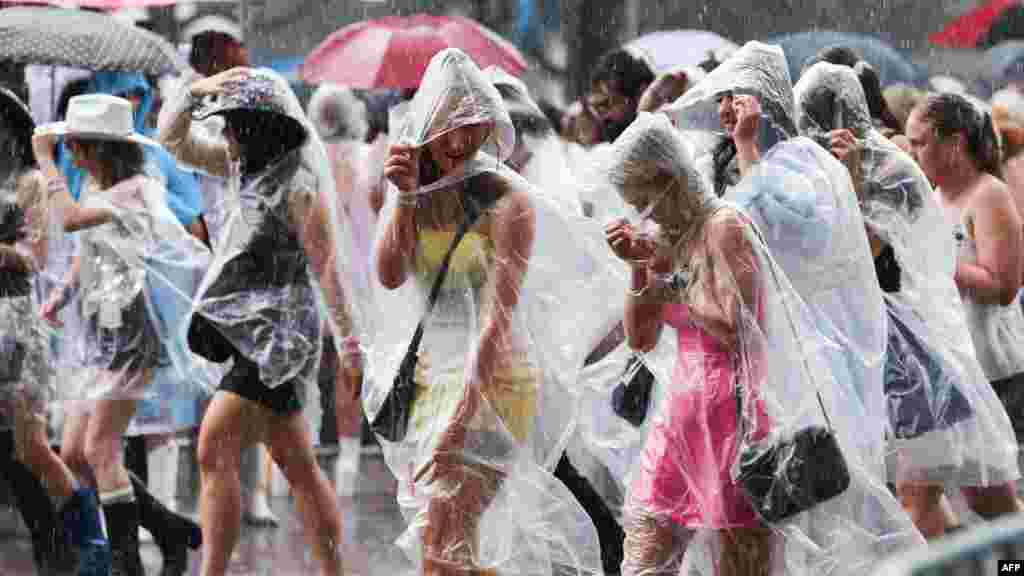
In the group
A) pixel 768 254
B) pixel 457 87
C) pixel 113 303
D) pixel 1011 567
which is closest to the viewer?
pixel 1011 567

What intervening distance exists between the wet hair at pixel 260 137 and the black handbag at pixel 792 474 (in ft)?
7.54

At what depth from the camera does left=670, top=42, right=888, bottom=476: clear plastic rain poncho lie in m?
6.37

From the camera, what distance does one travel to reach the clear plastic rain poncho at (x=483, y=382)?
6008 millimetres

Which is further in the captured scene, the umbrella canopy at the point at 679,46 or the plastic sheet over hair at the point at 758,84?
the umbrella canopy at the point at 679,46

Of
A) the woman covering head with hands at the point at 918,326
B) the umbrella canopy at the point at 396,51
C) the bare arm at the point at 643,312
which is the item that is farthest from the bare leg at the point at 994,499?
the umbrella canopy at the point at 396,51

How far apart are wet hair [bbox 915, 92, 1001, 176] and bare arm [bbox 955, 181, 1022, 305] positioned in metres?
0.12

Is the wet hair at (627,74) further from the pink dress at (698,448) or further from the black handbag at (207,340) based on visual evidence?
the pink dress at (698,448)

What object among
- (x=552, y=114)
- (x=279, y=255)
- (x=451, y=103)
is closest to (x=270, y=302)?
(x=279, y=255)

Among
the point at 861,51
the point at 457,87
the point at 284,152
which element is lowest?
the point at 861,51

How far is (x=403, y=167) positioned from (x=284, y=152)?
134 centimetres

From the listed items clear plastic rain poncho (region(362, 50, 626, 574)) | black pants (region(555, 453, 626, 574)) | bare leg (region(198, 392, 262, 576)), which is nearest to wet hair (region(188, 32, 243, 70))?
black pants (region(555, 453, 626, 574))

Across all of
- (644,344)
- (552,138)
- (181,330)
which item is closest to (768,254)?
(644,344)

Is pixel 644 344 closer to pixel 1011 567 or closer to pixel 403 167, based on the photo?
pixel 403 167

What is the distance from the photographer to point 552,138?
380 inches
